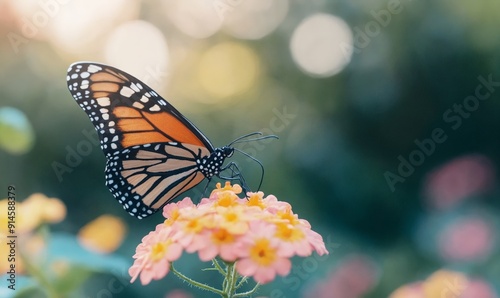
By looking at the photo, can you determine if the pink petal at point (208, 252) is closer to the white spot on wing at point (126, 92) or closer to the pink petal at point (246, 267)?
the pink petal at point (246, 267)

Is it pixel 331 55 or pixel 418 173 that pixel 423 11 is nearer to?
pixel 331 55

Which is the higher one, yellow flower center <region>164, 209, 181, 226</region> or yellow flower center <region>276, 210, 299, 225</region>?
yellow flower center <region>276, 210, 299, 225</region>

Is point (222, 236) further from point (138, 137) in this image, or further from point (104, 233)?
point (104, 233)

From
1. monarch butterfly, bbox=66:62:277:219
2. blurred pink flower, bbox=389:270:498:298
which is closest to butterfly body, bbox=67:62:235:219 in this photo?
monarch butterfly, bbox=66:62:277:219

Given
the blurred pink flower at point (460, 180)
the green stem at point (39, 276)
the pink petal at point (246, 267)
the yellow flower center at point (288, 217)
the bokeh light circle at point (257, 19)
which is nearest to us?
the pink petal at point (246, 267)

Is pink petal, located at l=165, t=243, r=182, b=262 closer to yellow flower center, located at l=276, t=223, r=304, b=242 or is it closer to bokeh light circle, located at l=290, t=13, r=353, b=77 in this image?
yellow flower center, located at l=276, t=223, r=304, b=242

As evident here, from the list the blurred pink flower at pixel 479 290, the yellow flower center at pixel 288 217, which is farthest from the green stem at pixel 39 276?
the blurred pink flower at pixel 479 290

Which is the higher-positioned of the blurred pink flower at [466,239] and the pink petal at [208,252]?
the blurred pink flower at [466,239]
